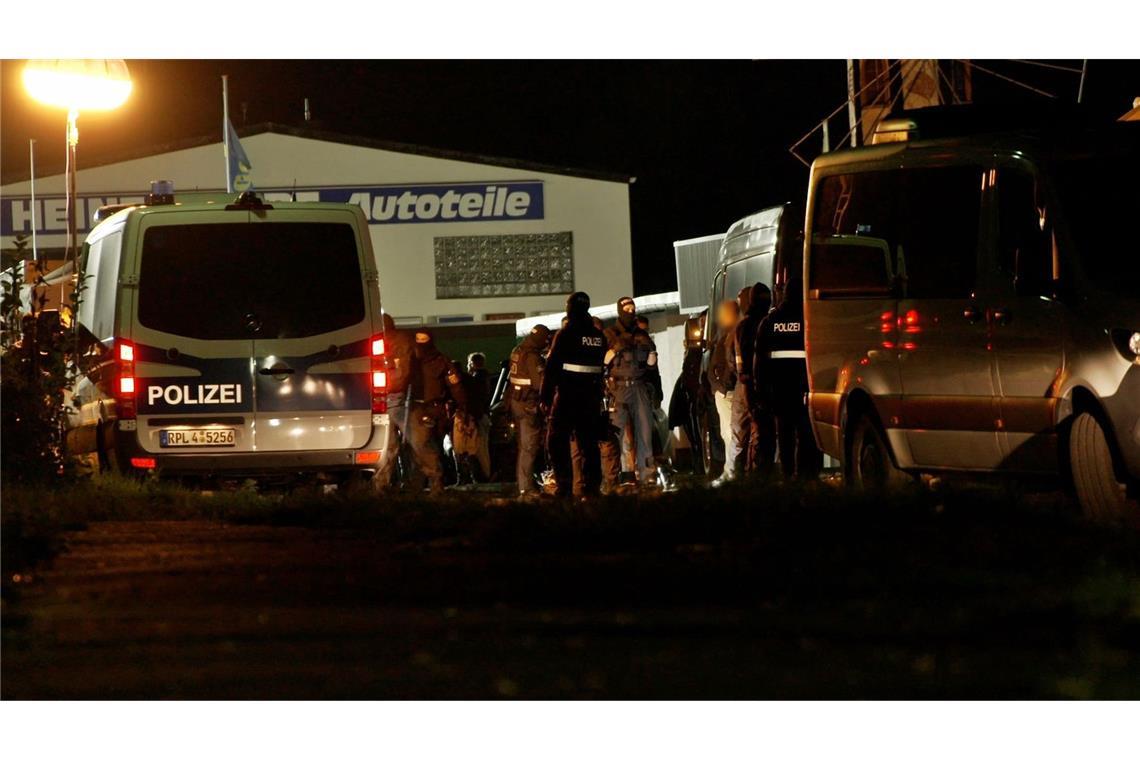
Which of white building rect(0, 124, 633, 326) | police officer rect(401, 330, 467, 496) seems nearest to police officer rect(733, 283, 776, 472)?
police officer rect(401, 330, 467, 496)

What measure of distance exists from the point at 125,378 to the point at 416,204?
46280 mm

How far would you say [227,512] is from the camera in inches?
488

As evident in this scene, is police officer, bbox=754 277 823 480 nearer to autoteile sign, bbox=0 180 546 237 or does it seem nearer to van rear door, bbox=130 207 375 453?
van rear door, bbox=130 207 375 453

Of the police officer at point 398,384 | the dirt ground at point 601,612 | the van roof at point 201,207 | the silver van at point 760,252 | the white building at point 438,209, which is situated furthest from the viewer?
the white building at point 438,209

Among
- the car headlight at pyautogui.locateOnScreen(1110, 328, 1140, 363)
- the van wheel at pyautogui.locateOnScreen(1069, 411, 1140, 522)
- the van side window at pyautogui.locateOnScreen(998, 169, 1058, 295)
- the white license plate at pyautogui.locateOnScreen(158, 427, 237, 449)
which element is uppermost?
the van side window at pyautogui.locateOnScreen(998, 169, 1058, 295)

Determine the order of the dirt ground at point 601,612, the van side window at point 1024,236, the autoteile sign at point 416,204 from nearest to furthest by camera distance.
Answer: the dirt ground at point 601,612, the van side window at point 1024,236, the autoteile sign at point 416,204

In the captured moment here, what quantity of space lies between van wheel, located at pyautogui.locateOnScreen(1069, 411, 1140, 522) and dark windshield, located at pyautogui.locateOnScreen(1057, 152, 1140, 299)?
76 centimetres

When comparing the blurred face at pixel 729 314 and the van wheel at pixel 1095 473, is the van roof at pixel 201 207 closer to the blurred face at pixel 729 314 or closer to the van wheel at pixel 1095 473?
the blurred face at pixel 729 314

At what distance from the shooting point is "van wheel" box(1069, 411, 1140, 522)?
10.9 meters

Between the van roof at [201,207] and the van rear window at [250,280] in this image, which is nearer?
the van rear window at [250,280]

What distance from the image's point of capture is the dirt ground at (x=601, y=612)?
6477 millimetres

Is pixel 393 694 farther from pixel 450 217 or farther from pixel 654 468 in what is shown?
pixel 450 217

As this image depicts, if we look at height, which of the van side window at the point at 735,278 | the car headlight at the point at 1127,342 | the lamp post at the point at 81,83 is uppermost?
the lamp post at the point at 81,83

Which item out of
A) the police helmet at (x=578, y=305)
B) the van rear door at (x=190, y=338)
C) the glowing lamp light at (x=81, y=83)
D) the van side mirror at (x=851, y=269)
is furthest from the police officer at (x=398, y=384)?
the van side mirror at (x=851, y=269)
